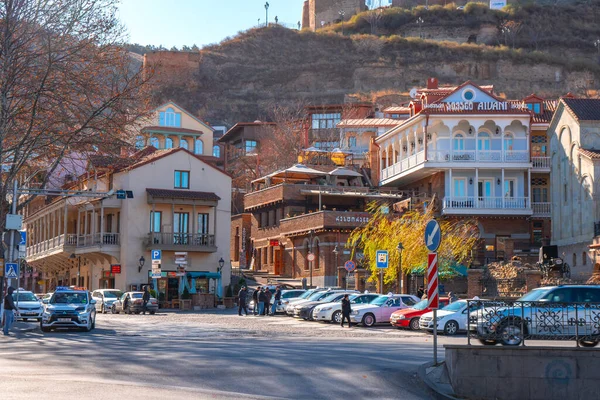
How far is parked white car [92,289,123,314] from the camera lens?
5213 centimetres

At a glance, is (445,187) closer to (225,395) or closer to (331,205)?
(331,205)

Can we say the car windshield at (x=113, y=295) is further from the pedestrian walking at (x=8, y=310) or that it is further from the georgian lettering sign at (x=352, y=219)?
the pedestrian walking at (x=8, y=310)

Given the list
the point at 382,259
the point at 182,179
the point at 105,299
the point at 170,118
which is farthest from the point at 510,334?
the point at 170,118

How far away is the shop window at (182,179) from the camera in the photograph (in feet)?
203

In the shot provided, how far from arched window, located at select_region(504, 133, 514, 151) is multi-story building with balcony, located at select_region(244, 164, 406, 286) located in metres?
8.51

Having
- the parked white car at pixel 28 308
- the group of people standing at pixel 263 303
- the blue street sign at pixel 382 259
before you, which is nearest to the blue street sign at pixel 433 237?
the blue street sign at pixel 382 259

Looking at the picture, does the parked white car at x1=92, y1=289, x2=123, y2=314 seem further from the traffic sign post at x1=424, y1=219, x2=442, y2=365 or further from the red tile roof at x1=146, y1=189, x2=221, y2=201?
the traffic sign post at x1=424, y1=219, x2=442, y2=365

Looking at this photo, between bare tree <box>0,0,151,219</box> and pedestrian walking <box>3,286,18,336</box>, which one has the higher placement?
bare tree <box>0,0,151,219</box>

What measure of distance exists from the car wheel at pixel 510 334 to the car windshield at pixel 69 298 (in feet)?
62.7

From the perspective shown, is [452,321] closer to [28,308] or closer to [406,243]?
[406,243]

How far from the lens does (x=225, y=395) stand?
1552 centimetres

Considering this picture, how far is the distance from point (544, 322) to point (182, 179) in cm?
4606

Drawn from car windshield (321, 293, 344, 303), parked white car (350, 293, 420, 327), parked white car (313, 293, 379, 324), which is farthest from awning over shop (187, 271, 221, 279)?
parked white car (350, 293, 420, 327)

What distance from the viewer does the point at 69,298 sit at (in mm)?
33000
